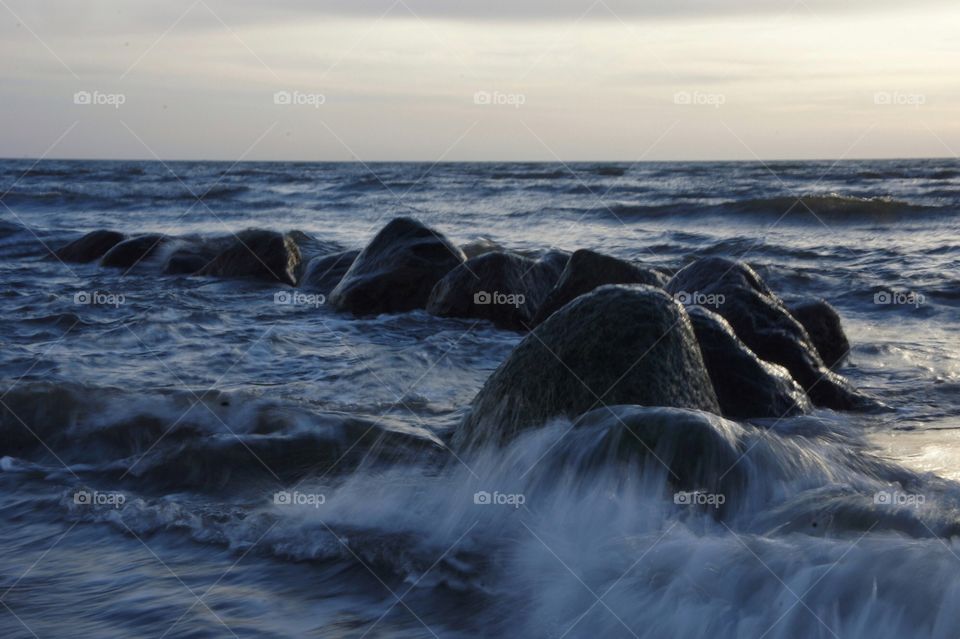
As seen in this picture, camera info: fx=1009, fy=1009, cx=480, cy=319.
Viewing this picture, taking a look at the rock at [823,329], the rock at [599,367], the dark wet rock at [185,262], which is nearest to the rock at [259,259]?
the dark wet rock at [185,262]

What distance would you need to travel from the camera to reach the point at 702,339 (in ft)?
19.6

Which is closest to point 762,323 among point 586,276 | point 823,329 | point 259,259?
point 823,329

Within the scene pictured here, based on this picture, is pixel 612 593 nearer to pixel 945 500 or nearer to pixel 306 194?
pixel 945 500

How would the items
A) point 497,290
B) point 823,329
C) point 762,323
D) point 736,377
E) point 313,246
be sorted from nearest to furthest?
point 736,377 → point 762,323 → point 823,329 → point 497,290 → point 313,246

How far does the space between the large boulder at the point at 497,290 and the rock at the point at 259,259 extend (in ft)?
Result: 11.3

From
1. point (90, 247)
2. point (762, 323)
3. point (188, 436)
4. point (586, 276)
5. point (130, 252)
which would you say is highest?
point (90, 247)

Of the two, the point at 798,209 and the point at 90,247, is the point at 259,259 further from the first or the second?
the point at 798,209

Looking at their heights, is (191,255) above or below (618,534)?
above

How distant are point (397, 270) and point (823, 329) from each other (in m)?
4.17

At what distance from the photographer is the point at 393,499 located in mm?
4723

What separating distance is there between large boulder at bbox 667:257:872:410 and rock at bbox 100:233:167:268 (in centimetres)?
890

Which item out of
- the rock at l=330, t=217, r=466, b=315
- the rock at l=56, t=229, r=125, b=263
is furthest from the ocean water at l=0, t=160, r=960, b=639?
the rock at l=56, t=229, r=125, b=263

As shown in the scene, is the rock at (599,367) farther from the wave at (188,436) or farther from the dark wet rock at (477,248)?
the dark wet rock at (477,248)

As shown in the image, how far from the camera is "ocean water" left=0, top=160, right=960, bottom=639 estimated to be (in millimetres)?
3549
